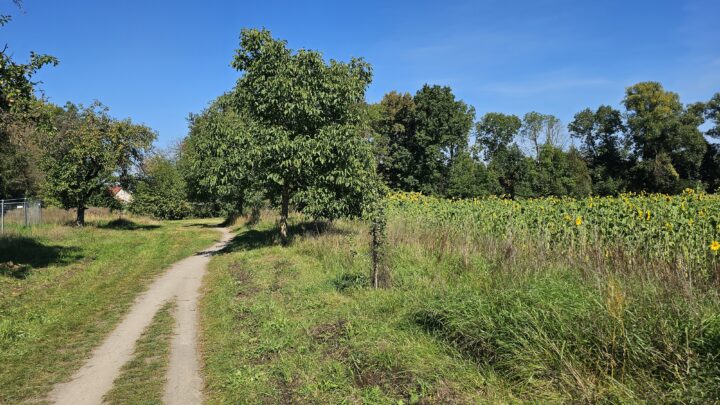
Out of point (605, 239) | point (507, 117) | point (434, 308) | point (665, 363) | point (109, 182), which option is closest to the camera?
point (665, 363)

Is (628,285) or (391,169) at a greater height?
(391,169)

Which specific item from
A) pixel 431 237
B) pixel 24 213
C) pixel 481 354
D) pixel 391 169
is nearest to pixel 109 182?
pixel 24 213

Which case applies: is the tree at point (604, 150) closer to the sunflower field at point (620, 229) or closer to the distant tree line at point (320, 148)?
the distant tree line at point (320, 148)

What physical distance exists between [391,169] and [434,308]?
52.2m

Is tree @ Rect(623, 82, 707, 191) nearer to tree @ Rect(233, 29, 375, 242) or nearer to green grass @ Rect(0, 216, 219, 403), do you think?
tree @ Rect(233, 29, 375, 242)

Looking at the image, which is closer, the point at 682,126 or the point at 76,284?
the point at 76,284

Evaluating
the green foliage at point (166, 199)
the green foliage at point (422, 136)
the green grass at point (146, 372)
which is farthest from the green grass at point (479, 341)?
the green foliage at point (422, 136)

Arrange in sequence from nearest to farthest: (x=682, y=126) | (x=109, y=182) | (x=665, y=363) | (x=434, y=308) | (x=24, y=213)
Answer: (x=665, y=363)
(x=434, y=308)
(x=24, y=213)
(x=109, y=182)
(x=682, y=126)

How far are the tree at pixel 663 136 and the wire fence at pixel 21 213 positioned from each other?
56.9m

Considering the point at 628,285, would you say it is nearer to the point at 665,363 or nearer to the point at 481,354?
the point at 665,363

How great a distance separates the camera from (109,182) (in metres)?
28.1

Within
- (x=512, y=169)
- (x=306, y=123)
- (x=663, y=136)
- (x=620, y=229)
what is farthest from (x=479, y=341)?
(x=512, y=169)

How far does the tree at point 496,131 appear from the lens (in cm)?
6644

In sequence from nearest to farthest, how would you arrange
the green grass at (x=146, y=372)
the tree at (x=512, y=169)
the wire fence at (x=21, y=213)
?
1. the green grass at (x=146, y=372)
2. the wire fence at (x=21, y=213)
3. the tree at (x=512, y=169)
